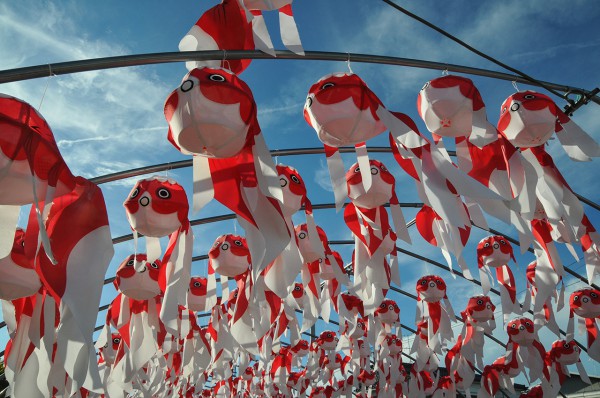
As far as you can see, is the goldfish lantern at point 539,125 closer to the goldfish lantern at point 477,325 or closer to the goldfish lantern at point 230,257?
the goldfish lantern at point 230,257

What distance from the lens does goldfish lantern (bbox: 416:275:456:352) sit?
8.20m

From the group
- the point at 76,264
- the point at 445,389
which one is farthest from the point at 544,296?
the point at 445,389

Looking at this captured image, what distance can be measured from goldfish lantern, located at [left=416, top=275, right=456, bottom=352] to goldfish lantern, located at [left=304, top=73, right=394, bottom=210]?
5624 mm

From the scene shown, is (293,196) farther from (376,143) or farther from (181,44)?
(376,143)

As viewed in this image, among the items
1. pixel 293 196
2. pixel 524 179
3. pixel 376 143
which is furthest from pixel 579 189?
pixel 293 196

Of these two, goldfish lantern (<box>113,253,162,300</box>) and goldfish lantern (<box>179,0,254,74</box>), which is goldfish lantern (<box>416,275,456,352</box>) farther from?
goldfish lantern (<box>179,0,254,74</box>)

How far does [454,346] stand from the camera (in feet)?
34.7

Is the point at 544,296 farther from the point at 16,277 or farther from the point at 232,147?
the point at 16,277

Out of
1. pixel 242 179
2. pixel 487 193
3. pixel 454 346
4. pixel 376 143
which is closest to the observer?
pixel 487 193

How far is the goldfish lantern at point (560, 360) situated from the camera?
9.45 m

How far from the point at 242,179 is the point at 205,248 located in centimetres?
667

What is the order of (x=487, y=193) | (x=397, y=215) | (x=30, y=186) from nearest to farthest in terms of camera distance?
(x=30, y=186) → (x=487, y=193) → (x=397, y=215)

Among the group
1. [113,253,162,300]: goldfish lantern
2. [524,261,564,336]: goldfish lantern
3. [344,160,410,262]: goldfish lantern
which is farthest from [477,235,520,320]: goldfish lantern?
[113,253,162,300]: goldfish lantern

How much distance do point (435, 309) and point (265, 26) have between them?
21.8 ft
